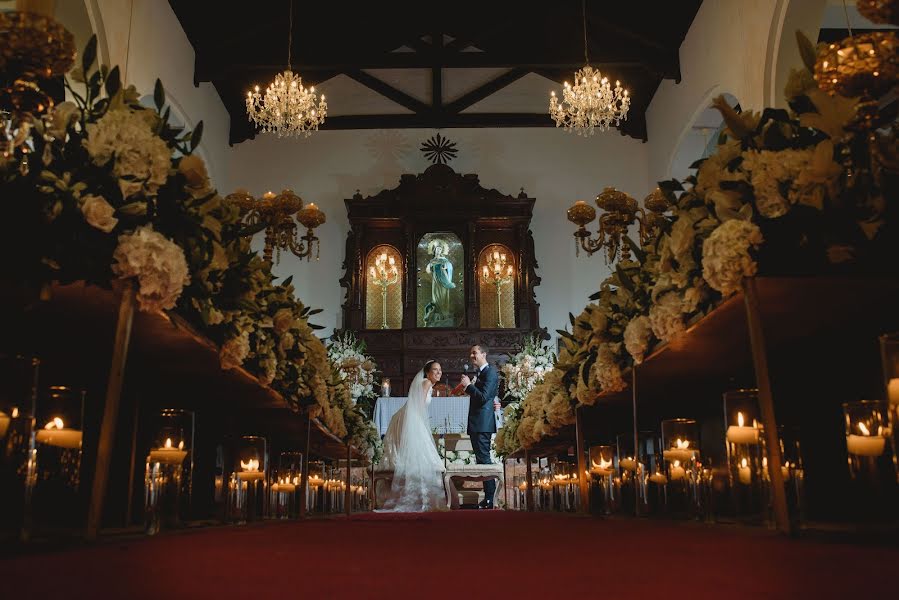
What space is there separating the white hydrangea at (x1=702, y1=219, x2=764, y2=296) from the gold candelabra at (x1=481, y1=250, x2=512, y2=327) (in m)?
11.4

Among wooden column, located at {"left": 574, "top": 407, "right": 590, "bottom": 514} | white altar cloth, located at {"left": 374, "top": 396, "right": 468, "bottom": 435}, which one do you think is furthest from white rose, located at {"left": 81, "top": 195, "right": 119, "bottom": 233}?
white altar cloth, located at {"left": 374, "top": 396, "right": 468, "bottom": 435}

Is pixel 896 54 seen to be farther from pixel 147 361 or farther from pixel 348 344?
pixel 348 344

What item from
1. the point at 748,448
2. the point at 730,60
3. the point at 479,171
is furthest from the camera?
the point at 479,171

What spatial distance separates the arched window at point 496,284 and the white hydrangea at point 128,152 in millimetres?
11320

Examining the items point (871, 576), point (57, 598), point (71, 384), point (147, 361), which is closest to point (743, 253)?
point (871, 576)

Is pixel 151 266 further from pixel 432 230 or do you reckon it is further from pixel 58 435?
pixel 432 230

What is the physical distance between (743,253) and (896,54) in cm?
54

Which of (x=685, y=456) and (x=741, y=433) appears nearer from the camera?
(x=741, y=433)

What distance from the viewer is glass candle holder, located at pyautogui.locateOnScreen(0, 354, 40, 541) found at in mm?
1644

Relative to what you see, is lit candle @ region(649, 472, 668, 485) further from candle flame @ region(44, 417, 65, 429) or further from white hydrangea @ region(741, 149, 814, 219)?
candle flame @ region(44, 417, 65, 429)

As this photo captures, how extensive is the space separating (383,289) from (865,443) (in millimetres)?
11856

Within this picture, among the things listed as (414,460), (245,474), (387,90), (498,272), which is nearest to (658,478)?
(245,474)

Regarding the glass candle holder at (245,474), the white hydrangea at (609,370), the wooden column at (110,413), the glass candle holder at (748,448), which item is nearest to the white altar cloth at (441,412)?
the white hydrangea at (609,370)

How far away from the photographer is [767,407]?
2.00 metres
